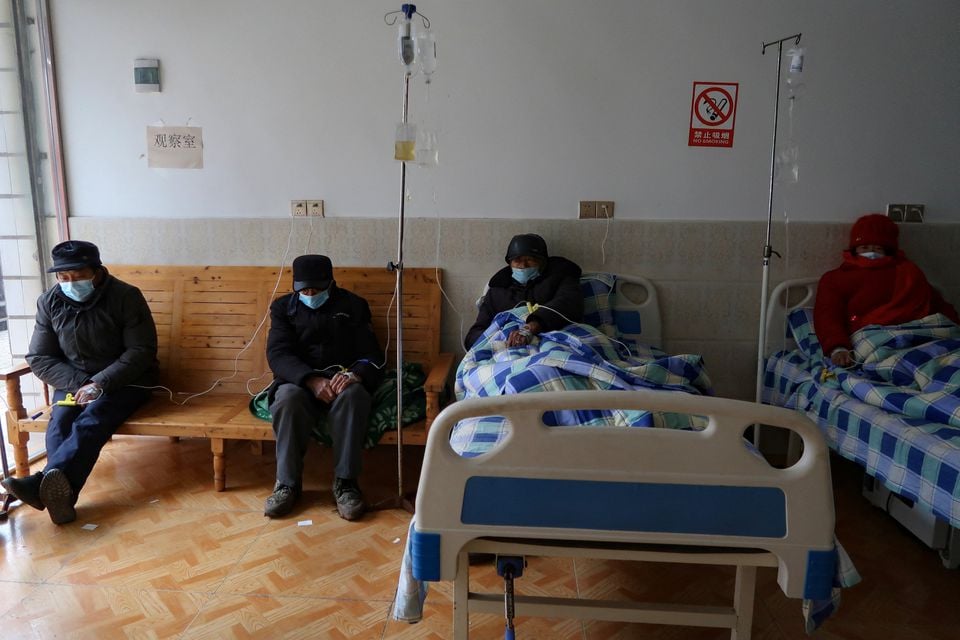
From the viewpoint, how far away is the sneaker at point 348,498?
2686mm

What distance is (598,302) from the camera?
10.4ft

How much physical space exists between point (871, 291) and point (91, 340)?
363 centimetres

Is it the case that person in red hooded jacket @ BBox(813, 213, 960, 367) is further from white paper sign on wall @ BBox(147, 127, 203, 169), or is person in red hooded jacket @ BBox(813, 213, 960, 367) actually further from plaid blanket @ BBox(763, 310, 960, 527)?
white paper sign on wall @ BBox(147, 127, 203, 169)

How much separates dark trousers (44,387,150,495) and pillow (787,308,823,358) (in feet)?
10.5

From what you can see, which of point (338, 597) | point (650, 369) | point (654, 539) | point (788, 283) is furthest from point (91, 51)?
point (788, 283)

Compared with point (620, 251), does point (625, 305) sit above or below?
below

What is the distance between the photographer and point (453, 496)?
Answer: 57.7 inches

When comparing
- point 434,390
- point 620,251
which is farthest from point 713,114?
point 434,390

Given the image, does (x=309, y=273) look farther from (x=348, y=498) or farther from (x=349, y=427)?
(x=348, y=498)

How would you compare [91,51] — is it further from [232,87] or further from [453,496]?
[453,496]

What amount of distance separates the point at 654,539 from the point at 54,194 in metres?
3.45

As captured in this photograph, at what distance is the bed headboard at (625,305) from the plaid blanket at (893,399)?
24.3 inches

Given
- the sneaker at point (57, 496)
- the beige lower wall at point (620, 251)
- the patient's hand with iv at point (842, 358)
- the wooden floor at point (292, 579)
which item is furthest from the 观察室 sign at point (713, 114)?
the sneaker at point (57, 496)

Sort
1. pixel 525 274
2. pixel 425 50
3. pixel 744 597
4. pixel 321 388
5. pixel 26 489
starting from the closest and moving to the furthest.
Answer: pixel 744 597
pixel 425 50
pixel 26 489
pixel 321 388
pixel 525 274
